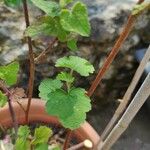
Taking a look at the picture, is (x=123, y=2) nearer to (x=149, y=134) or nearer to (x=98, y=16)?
(x=98, y=16)

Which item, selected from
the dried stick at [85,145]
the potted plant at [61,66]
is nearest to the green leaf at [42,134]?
the potted plant at [61,66]

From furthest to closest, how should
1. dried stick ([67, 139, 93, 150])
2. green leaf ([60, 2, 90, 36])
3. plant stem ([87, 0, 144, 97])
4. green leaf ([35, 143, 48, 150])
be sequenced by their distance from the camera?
dried stick ([67, 139, 93, 150])
green leaf ([35, 143, 48, 150])
plant stem ([87, 0, 144, 97])
green leaf ([60, 2, 90, 36])

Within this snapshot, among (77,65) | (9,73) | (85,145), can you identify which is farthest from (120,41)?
(85,145)

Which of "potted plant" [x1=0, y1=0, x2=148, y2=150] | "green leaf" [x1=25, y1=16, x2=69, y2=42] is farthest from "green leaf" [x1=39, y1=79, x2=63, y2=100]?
"green leaf" [x1=25, y1=16, x2=69, y2=42]

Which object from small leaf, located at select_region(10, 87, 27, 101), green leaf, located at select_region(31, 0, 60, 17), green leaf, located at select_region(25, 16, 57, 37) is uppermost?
green leaf, located at select_region(31, 0, 60, 17)

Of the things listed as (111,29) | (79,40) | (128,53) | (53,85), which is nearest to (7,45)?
(79,40)

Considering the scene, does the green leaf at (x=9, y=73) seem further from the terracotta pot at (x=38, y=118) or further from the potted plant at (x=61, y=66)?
Result: the terracotta pot at (x=38, y=118)

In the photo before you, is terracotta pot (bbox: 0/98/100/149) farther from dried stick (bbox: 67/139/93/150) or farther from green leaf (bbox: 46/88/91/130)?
green leaf (bbox: 46/88/91/130)

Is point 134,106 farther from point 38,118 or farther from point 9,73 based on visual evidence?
point 38,118
